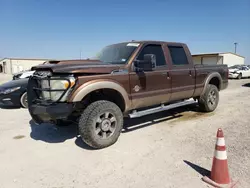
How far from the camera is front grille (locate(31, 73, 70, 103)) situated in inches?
146

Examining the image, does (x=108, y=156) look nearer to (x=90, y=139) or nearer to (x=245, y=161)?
(x=90, y=139)

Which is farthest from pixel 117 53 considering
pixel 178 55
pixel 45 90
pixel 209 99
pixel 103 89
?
pixel 209 99

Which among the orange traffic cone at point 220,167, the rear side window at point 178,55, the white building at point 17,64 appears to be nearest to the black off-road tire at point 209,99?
the rear side window at point 178,55

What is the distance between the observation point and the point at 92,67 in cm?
389

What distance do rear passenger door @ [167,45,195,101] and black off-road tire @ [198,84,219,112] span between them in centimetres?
66

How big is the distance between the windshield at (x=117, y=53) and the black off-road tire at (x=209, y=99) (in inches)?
114

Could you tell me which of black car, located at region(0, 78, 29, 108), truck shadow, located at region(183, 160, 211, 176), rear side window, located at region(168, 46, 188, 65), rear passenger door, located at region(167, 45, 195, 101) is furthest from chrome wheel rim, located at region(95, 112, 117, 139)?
black car, located at region(0, 78, 29, 108)

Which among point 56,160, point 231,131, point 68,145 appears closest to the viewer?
point 56,160

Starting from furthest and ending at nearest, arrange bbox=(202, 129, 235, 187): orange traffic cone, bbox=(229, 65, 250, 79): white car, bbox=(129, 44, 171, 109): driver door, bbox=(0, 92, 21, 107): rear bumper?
1. bbox=(229, 65, 250, 79): white car
2. bbox=(0, 92, 21, 107): rear bumper
3. bbox=(129, 44, 171, 109): driver door
4. bbox=(202, 129, 235, 187): orange traffic cone

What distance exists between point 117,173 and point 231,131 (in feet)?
9.86

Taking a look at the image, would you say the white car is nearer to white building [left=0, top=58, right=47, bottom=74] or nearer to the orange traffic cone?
the orange traffic cone

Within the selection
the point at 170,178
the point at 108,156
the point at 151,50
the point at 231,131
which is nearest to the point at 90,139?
the point at 108,156

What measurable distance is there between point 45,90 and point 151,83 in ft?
7.29

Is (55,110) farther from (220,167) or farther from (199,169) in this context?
(220,167)
